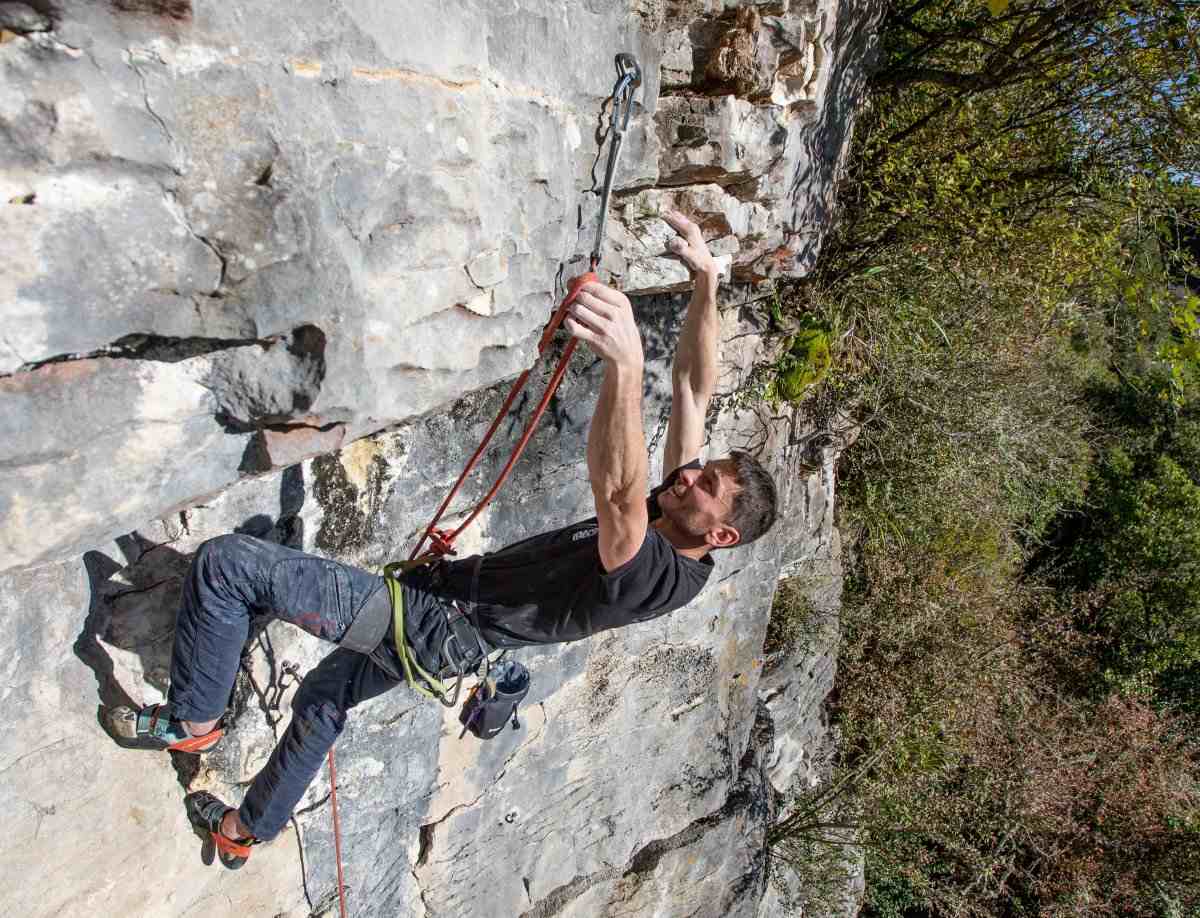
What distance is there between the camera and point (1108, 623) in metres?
7.99

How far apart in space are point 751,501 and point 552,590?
65 centimetres

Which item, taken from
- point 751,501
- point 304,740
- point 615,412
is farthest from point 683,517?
point 304,740

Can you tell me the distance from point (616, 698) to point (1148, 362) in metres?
6.97

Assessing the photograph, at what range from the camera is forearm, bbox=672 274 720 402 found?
267 cm

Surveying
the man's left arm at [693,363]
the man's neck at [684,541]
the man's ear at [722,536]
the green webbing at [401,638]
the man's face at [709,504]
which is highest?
the man's left arm at [693,363]

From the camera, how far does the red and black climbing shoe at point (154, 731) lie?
244cm

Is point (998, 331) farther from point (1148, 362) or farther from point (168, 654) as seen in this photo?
point (168, 654)

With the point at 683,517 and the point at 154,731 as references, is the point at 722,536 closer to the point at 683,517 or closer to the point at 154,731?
the point at 683,517

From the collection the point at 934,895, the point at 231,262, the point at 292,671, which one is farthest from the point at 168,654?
the point at 934,895

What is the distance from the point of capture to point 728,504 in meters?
2.48

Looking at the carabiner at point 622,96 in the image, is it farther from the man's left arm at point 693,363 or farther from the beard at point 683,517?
the beard at point 683,517

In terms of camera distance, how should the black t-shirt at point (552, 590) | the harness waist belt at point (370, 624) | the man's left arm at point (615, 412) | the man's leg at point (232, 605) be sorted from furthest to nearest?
the harness waist belt at point (370, 624) → the black t-shirt at point (552, 590) → the man's leg at point (232, 605) → the man's left arm at point (615, 412)

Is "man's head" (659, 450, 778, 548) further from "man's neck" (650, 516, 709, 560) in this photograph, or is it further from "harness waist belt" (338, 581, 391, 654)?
"harness waist belt" (338, 581, 391, 654)

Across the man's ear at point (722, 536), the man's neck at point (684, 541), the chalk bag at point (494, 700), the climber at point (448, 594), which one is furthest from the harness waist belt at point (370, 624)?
the man's ear at point (722, 536)
